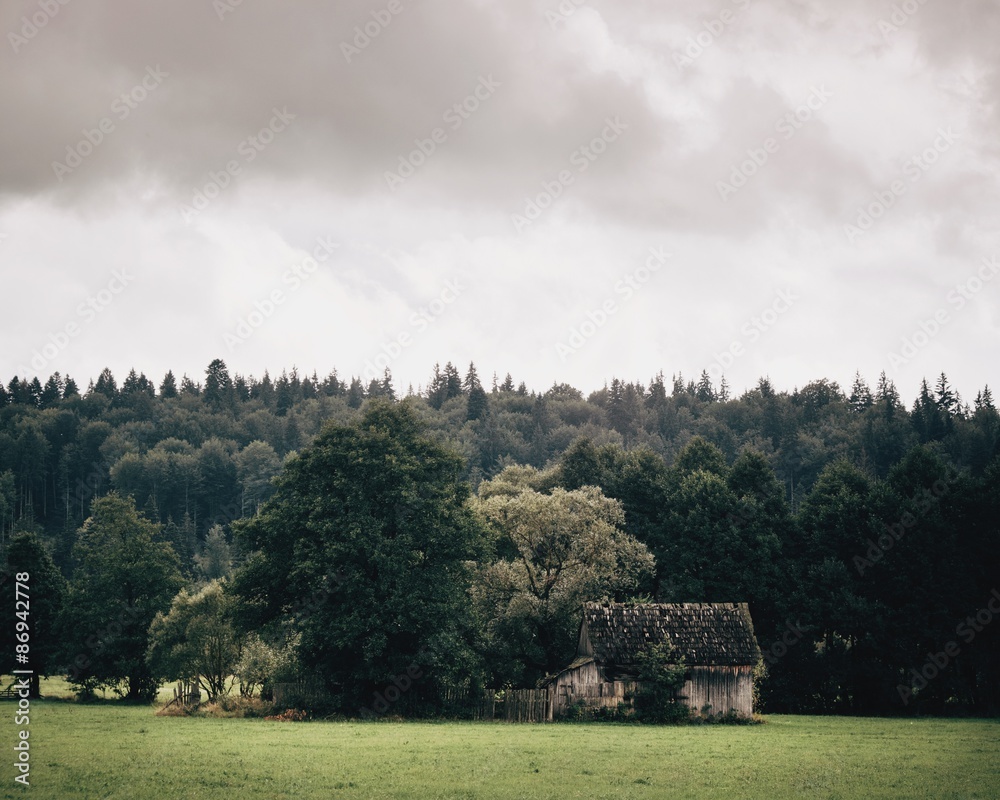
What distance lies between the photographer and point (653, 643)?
161 feet

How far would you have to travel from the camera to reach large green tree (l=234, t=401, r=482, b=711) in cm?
4822

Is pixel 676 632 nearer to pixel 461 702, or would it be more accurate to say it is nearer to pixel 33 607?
pixel 461 702

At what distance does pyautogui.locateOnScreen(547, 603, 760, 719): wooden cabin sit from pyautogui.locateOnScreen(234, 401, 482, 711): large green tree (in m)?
6.48

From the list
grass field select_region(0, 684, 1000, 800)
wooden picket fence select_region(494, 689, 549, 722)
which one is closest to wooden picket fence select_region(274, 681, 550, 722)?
wooden picket fence select_region(494, 689, 549, 722)

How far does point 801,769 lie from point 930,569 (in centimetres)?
3658

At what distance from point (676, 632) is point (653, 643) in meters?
1.77

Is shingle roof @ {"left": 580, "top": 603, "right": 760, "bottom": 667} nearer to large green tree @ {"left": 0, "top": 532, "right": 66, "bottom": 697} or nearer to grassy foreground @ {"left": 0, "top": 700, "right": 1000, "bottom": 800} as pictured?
grassy foreground @ {"left": 0, "top": 700, "right": 1000, "bottom": 800}

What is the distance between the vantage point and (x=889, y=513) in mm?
62406

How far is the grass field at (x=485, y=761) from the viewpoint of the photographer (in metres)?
23.6

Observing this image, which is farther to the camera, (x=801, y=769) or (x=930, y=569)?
(x=930, y=569)

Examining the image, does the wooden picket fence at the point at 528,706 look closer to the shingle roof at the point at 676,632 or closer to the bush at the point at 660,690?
the shingle roof at the point at 676,632

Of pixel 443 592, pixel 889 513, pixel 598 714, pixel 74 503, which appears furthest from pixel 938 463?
pixel 74 503

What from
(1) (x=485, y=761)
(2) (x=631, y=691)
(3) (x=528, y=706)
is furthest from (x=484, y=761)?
(2) (x=631, y=691)

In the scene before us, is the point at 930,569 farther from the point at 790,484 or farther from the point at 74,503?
the point at 74,503
